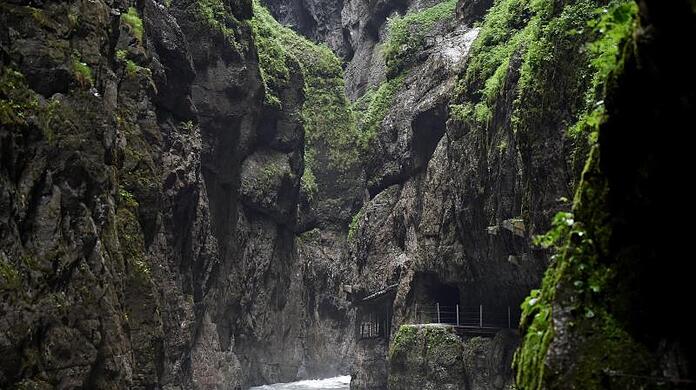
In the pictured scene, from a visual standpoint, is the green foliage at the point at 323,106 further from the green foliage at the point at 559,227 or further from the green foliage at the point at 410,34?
the green foliage at the point at 559,227

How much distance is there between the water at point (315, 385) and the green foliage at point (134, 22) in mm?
23957

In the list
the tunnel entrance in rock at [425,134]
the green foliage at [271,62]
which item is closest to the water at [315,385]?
the tunnel entrance in rock at [425,134]

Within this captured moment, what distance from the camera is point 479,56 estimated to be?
87.8ft

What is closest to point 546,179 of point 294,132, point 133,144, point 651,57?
point 133,144

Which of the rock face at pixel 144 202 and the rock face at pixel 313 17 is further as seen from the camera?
the rock face at pixel 313 17

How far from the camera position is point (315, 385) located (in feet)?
136

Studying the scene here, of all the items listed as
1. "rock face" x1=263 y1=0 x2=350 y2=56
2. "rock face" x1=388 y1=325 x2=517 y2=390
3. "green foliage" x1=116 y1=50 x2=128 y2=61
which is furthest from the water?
"rock face" x1=263 y1=0 x2=350 y2=56

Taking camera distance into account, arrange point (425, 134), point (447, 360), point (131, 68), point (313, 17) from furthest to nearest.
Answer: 1. point (313, 17)
2. point (425, 134)
3. point (447, 360)
4. point (131, 68)

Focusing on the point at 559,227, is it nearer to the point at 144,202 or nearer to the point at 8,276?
the point at 8,276

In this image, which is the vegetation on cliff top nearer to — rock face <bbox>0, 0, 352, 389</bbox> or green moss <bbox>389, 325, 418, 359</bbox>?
rock face <bbox>0, 0, 352, 389</bbox>

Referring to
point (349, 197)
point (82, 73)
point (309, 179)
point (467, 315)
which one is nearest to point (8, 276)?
point (82, 73)

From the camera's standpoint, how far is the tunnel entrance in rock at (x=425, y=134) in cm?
3267

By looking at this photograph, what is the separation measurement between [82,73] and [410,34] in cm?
2670

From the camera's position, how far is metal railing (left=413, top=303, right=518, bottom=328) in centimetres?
→ 2643
